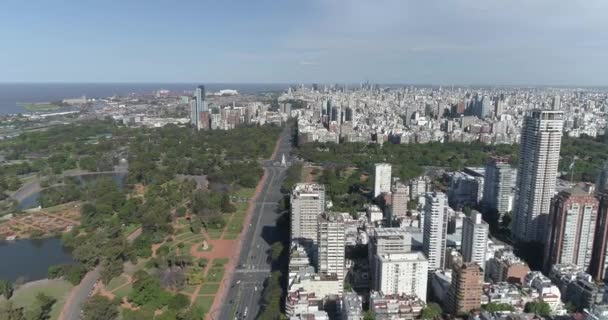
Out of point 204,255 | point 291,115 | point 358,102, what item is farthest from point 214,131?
point 204,255

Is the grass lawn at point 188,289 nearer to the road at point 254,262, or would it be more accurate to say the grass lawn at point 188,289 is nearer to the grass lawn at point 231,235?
the road at point 254,262

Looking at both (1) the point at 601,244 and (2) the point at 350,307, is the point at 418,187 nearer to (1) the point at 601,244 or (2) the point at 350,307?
(1) the point at 601,244

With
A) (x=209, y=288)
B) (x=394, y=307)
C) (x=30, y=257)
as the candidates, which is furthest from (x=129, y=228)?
(x=394, y=307)

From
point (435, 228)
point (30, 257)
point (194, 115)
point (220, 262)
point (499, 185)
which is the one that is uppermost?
point (194, 115)

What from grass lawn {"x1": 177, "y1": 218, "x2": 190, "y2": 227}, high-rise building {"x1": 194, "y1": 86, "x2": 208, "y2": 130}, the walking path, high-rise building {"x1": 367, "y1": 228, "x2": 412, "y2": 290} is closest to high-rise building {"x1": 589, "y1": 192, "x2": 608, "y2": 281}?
high-rise building {"x1": 367, "y1": 228, "x2": 412, "y2": 290}

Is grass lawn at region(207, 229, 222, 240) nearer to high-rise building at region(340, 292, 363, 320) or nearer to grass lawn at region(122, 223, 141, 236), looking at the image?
grass lawn at region(122, 223, 141, 236)
